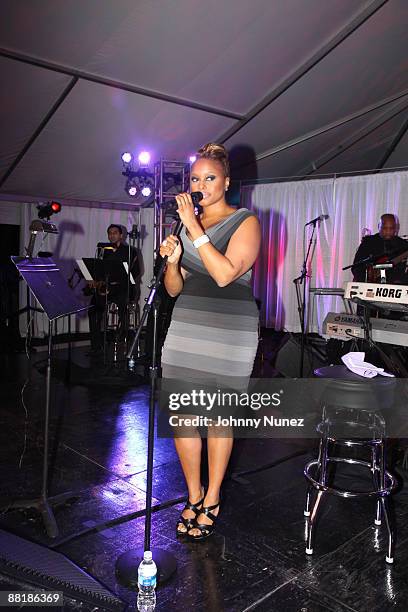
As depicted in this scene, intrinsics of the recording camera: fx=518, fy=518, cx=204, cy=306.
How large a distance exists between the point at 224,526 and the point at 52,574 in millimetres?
803

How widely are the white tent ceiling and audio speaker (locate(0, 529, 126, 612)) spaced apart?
4.56 metres

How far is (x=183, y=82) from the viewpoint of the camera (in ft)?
19.7

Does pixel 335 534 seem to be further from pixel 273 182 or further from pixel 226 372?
pixel 273 182

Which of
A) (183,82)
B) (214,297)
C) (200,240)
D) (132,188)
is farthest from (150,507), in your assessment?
(132,188)

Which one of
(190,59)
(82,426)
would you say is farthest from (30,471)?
(190,59)

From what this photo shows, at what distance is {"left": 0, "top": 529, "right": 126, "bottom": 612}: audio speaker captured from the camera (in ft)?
5.77

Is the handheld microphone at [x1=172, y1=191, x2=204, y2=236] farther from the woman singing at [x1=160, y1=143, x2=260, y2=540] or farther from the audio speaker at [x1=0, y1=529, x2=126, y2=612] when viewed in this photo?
the audio speaker at [x1=0, y1=529, x2=126, y2=612]

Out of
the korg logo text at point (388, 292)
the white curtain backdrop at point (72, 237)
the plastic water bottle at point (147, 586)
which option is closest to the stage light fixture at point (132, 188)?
the white curtain backdrop at point (72, 237)

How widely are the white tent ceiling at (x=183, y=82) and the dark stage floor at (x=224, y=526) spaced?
371 cm

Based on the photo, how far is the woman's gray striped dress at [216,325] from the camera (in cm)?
204

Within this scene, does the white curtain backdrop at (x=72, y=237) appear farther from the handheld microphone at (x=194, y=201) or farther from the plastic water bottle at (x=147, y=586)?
the plastic water bottle at (x=147, y=586)

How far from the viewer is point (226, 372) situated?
206 centimetres

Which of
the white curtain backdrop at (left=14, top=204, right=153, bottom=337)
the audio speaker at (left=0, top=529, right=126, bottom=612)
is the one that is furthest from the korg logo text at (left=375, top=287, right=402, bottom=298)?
the white curtain backdrop at (left=14, top=204, right=153, bottom=337)

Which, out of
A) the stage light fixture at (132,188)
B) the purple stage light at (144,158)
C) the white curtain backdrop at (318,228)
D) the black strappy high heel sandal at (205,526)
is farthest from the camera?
the white curtain backdrop at (318,228)
